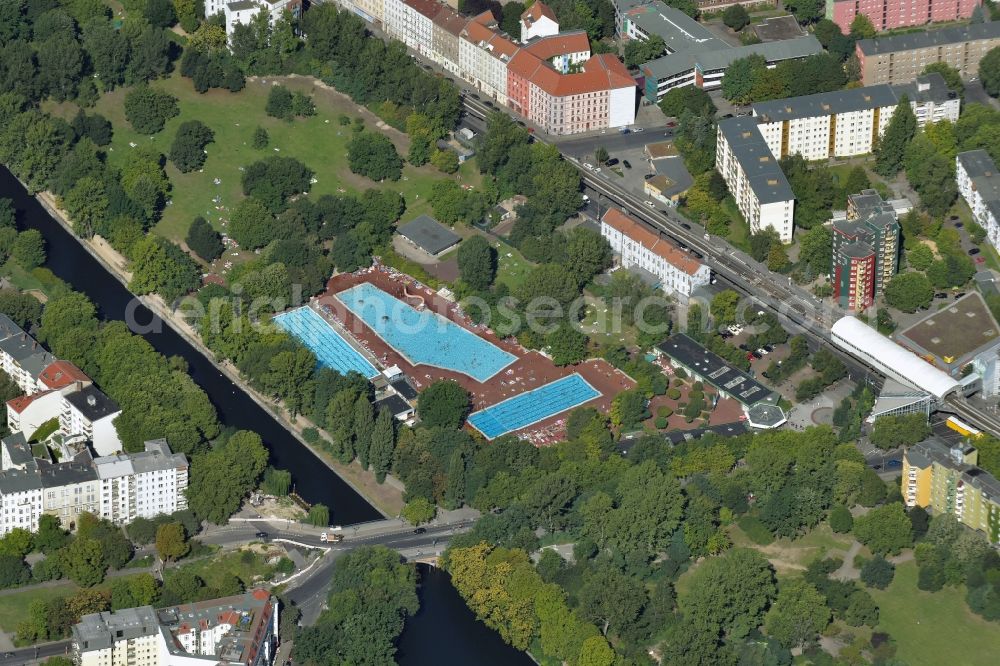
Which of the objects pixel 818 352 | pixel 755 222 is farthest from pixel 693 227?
pixel 818 352

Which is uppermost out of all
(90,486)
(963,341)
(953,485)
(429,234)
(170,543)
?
(953,485)

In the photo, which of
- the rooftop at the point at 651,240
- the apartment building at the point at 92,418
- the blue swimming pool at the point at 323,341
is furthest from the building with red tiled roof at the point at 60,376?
the rooftop at the point at 651,240

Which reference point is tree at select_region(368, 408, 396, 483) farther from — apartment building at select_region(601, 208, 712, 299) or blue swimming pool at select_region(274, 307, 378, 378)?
apartment building at select_region(601, 208, 712, 299)

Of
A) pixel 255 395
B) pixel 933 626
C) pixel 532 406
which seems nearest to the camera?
pixel 933 626

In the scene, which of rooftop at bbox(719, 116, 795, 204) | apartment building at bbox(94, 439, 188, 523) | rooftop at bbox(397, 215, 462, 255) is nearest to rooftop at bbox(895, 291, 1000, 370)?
rooftop at bbox(719, 116, 795, 204)

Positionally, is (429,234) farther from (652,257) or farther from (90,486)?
(90,486)

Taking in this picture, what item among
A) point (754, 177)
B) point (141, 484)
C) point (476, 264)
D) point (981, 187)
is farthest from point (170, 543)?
point (981, 187)
